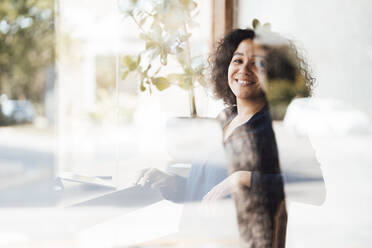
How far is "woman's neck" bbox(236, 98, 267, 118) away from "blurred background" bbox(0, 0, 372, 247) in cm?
6

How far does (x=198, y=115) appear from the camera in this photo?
3.69 ft

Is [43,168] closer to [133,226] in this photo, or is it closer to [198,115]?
[133,226]

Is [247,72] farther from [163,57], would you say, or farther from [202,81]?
[163,57]

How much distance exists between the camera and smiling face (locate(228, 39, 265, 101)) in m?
1.04

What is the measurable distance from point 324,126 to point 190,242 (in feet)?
2.29

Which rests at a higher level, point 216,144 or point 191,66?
point 191,66

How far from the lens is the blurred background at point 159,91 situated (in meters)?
1.13

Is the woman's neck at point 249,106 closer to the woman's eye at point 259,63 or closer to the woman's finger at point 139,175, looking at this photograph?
the woman's eye at point 259,63

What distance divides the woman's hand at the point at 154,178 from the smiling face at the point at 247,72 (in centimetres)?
34

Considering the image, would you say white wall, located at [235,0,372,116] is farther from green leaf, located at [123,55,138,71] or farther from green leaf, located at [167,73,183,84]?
green leaf, located at [123,55,138,71]

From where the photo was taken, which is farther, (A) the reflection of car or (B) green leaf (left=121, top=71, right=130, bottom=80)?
(A) the reflection of car

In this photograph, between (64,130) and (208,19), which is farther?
(64,130)

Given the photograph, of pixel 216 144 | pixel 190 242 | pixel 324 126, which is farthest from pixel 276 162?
pixel 190 242

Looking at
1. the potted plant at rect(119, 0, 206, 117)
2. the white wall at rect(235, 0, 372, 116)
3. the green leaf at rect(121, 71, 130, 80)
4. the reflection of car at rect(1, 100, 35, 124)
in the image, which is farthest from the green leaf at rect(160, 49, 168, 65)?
the reflection of car at rect(1, 100, 35, 124)
